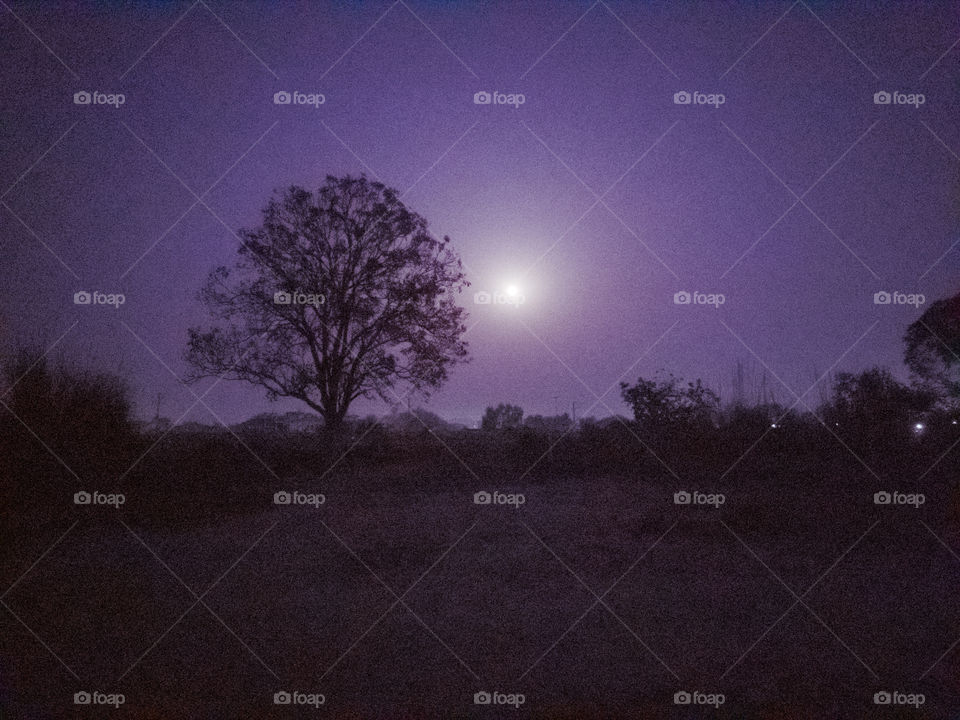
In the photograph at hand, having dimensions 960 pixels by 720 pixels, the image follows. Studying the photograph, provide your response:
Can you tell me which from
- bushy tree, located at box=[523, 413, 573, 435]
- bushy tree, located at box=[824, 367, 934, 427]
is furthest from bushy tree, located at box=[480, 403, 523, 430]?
bushy tree, located at box=[824, 367, 934, 427]

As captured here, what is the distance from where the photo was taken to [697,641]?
Result: 3289 millimetres

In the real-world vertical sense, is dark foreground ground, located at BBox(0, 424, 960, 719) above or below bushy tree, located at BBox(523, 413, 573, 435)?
below

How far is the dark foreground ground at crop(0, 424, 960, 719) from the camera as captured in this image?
10.6 ft

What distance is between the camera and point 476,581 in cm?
337

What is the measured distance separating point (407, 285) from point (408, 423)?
0.68 meters

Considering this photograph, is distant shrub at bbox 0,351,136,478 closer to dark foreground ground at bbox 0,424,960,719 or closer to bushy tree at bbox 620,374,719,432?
dark foreground ground at bbox 0,424,960,719

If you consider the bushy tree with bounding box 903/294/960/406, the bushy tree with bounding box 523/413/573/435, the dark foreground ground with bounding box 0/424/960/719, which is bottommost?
the dark foreground ground with bounding box 0/424/960/719

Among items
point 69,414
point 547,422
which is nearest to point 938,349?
point 547,422

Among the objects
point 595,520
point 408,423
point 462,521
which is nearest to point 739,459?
point 595,520

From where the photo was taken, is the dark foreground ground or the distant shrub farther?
the distant shrub

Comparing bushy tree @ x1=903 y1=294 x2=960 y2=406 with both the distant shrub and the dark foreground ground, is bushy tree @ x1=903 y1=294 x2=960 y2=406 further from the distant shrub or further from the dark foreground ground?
the distant shrub

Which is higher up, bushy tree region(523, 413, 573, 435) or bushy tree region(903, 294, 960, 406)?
bushy tree region(903, 294, 960, 406)

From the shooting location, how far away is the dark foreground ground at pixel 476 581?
3.23m

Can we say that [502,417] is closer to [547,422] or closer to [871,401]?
[547,422]
